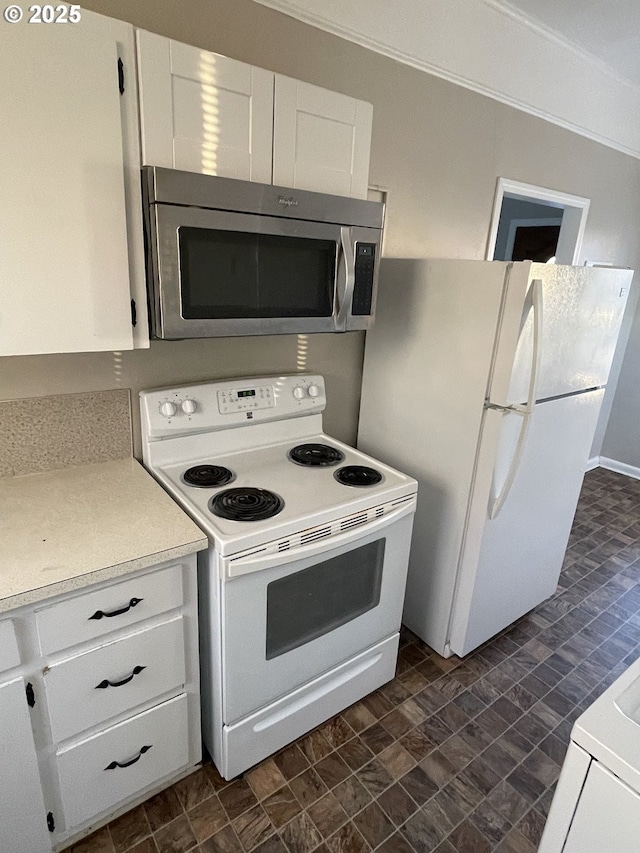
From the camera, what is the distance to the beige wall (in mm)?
1610

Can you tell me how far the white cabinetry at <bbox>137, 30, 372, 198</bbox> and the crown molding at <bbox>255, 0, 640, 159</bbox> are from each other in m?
0.54

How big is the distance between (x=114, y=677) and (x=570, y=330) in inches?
75.5

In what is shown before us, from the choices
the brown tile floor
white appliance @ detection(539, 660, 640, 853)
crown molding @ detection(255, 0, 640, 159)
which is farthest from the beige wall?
white appliance @ detection(539, 660, 640, 853)

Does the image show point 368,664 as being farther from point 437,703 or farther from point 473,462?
point 473,462

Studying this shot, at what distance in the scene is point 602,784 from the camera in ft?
2.43

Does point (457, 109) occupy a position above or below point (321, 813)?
above

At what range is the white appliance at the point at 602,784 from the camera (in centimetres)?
72

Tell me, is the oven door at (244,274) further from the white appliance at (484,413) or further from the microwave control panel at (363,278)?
the white appliance at (484,413)

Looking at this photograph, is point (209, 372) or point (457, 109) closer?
point (209, 372)

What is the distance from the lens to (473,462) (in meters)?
1.91

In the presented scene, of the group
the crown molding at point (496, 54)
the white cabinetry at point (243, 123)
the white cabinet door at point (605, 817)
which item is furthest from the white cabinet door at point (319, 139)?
the white cabinet door at point (605, 817)

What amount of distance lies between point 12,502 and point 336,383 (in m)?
1.37

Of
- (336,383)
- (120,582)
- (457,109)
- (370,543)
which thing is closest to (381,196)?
(457,109)

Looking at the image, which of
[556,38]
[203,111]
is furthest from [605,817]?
[556,38]
